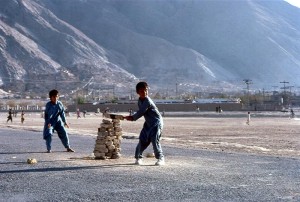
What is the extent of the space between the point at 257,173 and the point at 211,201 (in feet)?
10.2

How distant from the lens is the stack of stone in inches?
510

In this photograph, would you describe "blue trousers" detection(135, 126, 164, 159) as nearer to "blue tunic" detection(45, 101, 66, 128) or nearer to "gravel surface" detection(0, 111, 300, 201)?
"gravel surface" detection(0, 111, 300, 201)

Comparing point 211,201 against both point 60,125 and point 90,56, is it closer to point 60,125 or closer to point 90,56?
point 60,125

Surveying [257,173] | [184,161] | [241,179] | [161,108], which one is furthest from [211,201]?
[161,108]

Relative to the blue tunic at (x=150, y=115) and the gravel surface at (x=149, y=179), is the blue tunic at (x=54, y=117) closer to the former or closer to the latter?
the gravel surface at (x=149, y=179)


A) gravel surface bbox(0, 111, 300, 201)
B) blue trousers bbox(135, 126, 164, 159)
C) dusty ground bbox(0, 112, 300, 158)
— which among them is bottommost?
gravel surface bbox(0, 111, 300, 201)

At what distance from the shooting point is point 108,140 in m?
13.1

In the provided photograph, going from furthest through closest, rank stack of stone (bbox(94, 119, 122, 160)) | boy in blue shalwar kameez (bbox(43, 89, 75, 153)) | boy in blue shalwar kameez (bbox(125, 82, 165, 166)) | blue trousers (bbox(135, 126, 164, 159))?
1. boy in blue shalwar kameez (bbox(43, 89, 75, 153))
2. stack of stone (bbox(94, 119, 122, 160))
3. blue trousers (bbox(135, 126, 164, 159))
4. boy in blue shalwar kameez (bbox(125, 82, 165, 166))

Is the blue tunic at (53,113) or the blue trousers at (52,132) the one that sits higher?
the blue tunic at (53,113)

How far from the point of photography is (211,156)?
14344 millimetres

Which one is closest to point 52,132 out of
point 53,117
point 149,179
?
point 53,117

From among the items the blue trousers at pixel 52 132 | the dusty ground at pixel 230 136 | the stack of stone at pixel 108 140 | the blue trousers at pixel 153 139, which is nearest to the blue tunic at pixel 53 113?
the blue trousers at pixel 52 132

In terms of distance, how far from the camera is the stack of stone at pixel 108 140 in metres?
13.0

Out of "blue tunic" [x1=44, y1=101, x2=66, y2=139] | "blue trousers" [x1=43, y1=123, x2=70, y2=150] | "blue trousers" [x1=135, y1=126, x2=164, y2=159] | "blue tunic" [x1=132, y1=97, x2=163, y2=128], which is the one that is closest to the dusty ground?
"blue trousers" [x1=43, y1=123, x2=70, y2=150]
